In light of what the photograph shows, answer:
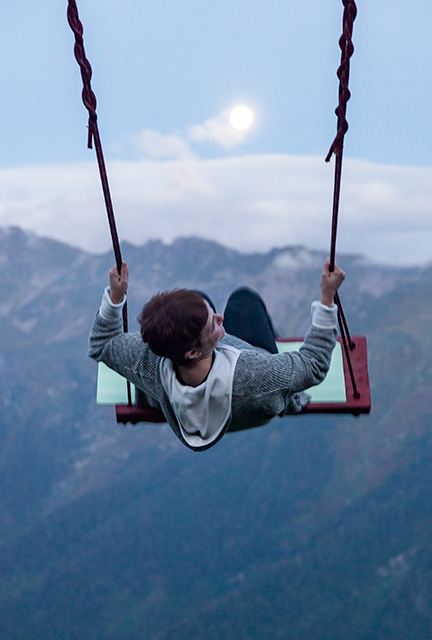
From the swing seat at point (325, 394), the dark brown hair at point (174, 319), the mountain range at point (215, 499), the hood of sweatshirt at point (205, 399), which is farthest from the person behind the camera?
the mountain range at point (215, 499)

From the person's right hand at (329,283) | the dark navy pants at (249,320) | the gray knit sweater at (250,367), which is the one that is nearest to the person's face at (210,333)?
the gray knit sweater at (250,367)

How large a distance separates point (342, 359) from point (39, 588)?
59076 mm

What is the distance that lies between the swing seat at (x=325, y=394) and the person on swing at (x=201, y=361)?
25 centimetres

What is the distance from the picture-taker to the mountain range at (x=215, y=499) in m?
54.6

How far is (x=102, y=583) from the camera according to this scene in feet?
191

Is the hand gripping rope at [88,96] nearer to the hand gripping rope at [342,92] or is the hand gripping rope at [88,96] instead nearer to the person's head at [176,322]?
the person's head at [176,322]

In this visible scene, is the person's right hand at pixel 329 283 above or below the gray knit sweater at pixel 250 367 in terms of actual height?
above

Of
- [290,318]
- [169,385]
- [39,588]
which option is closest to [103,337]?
[169,385]

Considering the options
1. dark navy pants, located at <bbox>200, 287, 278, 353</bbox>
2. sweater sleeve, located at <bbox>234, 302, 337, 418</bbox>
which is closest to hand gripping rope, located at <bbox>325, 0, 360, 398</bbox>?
sweater sleeve, located at <bbox>234, 302, 337, 418</bbox>

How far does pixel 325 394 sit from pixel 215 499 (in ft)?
206

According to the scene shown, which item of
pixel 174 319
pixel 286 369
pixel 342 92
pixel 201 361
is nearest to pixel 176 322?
pixel 174 319

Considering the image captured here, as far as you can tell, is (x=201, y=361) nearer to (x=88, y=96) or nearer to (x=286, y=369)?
(x=286, y=369)

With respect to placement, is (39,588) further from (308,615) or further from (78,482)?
(308,615)

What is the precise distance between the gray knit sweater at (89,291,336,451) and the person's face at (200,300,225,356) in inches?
4.0
